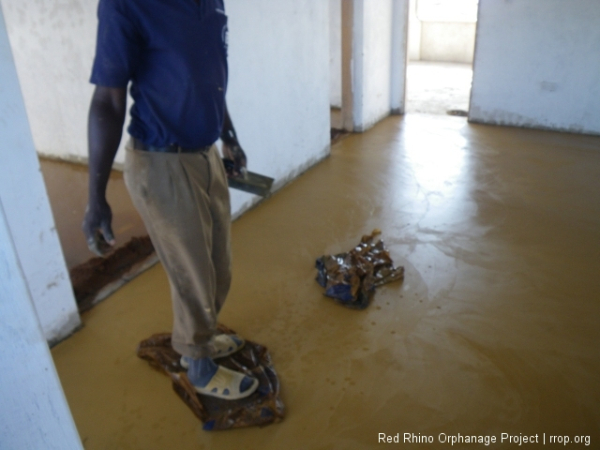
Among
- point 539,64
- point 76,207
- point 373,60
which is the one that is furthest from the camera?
point 373,60

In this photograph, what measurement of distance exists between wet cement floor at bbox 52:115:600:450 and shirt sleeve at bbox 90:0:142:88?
118 centimetres

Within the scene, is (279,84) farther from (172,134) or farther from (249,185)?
(172,134)

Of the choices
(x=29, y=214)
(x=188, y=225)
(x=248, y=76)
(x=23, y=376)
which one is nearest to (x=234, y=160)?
(x=188, y=225)

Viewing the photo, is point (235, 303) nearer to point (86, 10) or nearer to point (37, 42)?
point (86, 10)

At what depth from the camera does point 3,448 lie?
718mm

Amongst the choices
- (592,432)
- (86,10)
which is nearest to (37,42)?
(86,10)

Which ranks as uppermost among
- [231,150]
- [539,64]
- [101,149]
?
[101,149]

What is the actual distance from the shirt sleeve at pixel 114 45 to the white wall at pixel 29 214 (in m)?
0.63

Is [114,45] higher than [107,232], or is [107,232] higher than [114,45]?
[114,45]

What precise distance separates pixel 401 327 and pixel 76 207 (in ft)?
8.34

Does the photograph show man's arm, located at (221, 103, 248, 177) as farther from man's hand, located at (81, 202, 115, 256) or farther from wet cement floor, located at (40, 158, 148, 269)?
wet cement floor, located at (40, 158, 148, 269)

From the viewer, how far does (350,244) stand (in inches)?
114

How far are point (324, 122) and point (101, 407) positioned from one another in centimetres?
313

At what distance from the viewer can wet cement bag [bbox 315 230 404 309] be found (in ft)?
7.72
